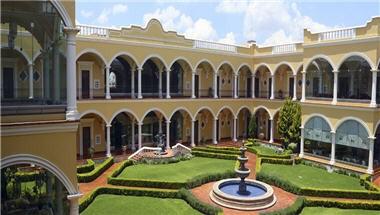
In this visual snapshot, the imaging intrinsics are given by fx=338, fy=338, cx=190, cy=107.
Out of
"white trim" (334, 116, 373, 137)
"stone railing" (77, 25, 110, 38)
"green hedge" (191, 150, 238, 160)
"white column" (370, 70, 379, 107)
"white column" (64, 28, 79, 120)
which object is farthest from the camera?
"green hedge" (191, 150, 238, 160)

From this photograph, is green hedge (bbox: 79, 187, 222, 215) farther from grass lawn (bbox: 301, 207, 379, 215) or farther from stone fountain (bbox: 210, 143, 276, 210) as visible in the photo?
grass lawn (bbox: 301, 207, 379, 215)

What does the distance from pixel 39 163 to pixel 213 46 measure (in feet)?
85.4

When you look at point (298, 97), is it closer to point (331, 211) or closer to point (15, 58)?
point (331, 211)

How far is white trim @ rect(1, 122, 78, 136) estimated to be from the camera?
8.10 m

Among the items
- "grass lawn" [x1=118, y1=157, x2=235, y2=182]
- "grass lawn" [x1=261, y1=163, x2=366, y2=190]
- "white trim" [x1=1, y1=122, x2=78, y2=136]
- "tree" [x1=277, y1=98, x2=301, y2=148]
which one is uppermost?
"white trim" [x1=1, y1=122, x2=78, y2=136]

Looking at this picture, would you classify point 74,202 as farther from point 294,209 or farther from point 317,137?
point 317,137

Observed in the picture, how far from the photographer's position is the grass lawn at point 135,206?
53.5ft

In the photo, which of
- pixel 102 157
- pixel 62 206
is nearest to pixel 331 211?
pixel 62 206

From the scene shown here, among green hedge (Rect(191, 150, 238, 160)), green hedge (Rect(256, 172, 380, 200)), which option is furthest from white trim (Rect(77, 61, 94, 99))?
green hedge (Rect(256, 172, 380, 200))

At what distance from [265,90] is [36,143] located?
30588 mm

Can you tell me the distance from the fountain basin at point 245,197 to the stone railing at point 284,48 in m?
16.2

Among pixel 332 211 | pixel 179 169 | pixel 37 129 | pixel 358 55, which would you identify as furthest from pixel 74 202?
pixel 358 55

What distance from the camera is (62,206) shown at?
11008mm

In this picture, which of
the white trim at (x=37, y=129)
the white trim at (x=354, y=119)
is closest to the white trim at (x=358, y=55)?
the white trim at (x=354, y=119)
